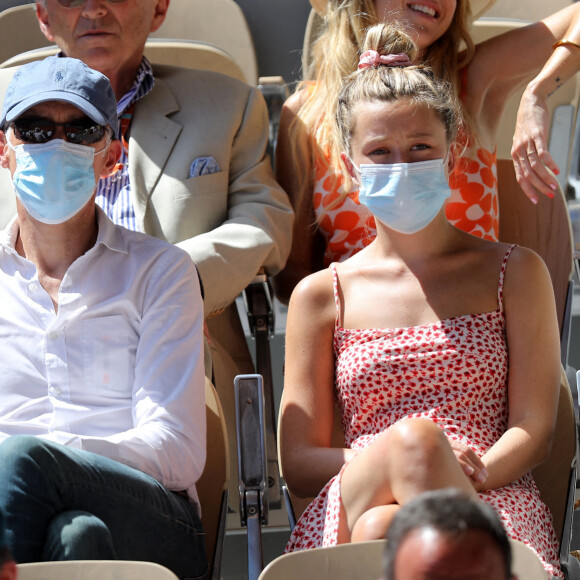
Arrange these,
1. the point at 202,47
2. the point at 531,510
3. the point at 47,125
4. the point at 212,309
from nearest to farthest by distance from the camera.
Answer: the point at 531,510 → the point at 47,125 → the point at 212,309 → the point at 202,47

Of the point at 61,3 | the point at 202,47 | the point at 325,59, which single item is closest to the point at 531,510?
the point at 325,59

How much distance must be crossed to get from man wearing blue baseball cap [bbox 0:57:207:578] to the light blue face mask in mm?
436

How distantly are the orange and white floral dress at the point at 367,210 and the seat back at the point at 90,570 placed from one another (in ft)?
5.30

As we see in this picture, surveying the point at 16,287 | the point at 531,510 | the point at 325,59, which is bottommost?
the point at 531,510

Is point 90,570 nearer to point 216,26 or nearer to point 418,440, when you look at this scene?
point 418,440

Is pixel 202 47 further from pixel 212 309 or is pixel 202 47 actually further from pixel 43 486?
pixel 43 486

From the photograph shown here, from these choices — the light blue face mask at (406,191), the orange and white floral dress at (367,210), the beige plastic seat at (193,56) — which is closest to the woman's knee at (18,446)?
the light blue face mask at (406,191)

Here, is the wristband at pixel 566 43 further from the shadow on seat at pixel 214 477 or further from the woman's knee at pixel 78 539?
the woman's knee at pixel 78 539

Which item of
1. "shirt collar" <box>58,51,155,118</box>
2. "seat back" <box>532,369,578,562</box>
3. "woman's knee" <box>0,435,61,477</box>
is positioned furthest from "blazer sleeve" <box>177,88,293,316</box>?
"woman's knee" <box>0,435,61,477</box>

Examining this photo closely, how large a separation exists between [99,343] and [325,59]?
4.35ft

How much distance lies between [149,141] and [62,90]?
827 mm

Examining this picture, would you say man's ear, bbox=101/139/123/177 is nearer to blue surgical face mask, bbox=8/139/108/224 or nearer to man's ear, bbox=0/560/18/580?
blue surgical face mask, bbox=8/139/108/224

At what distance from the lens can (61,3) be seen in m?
3.34

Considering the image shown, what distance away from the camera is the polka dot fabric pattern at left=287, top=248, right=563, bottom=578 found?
232 centimetres
